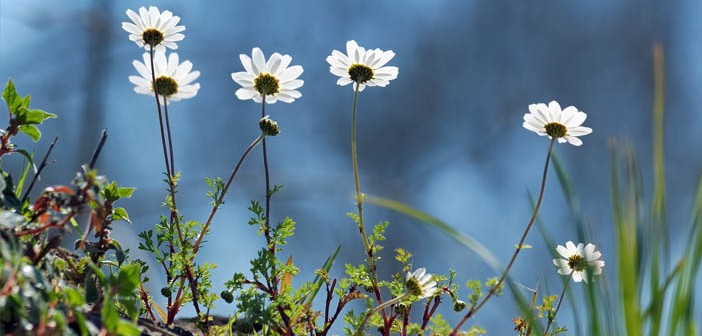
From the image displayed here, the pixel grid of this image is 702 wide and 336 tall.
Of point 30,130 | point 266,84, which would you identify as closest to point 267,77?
point 266,84

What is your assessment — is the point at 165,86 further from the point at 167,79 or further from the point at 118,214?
the point at 118,214

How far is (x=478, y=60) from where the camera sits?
16.6 feet

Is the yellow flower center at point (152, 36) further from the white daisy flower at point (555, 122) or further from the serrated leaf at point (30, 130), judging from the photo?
the white daisy flower at point (555, 122)

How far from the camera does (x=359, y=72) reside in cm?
77

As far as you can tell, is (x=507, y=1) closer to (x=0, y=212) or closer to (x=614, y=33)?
(x=614, y=33)

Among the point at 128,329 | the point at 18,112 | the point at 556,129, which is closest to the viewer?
the point at 128,329

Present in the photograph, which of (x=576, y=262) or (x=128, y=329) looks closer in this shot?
(x=128, y=329)

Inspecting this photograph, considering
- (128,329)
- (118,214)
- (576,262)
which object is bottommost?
(128,329)

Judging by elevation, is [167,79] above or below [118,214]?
above

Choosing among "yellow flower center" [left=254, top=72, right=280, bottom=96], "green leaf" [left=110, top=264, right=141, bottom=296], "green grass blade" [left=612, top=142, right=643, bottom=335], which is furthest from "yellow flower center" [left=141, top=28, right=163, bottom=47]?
"green grass blade" [left=612, top=142, right=643, bottom=335]

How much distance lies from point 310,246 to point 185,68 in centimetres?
324

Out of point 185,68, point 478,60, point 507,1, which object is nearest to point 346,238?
point 478,60

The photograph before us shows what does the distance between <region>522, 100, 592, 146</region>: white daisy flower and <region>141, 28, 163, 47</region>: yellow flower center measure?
1.19 feet

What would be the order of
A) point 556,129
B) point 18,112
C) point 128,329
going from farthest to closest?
1. point 556,129
2. point 18,112
3. point 128,329
